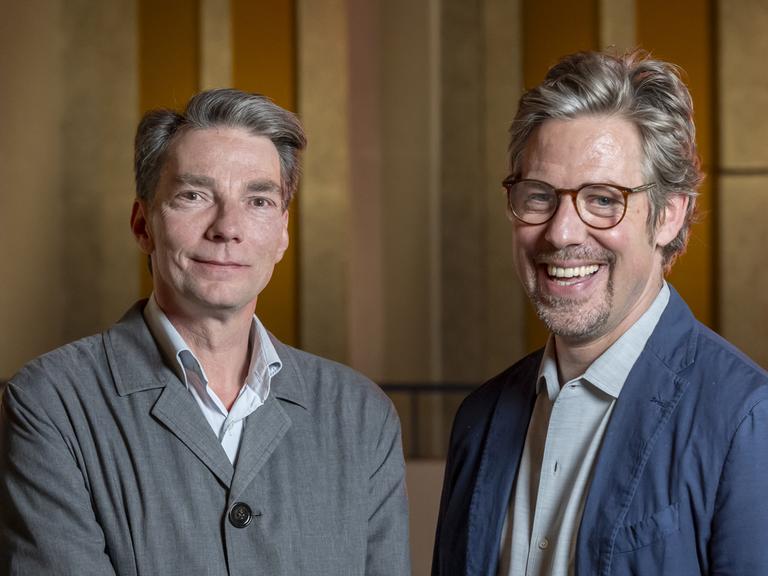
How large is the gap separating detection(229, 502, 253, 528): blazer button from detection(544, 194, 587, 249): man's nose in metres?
0.75

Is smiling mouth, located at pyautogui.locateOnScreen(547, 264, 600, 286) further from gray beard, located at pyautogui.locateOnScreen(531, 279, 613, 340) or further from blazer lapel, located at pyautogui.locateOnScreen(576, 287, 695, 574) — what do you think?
blazer lapel, located at pyautogui.locateOnScreen(576, 287, 695, 574)

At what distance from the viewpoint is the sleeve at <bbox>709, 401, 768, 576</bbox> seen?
1.90 m

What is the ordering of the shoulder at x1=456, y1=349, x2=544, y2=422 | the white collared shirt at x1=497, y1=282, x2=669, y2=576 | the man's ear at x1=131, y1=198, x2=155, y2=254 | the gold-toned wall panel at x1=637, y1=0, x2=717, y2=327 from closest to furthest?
the white collared shirt at x1=497, y1=282, x2=669, y2=576
the man's ear at x1=131, y1=198, x2=155, y2=254
the shoulder at x1=456, y1=349, x2=544, y2=422
the gold-toned wall panel at x1=637, y1=0, x2=717, y2=327

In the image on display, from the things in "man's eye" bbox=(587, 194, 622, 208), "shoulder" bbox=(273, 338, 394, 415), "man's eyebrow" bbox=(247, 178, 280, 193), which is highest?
"man's eyebrow" bbox=(247, 178, 280, 193)

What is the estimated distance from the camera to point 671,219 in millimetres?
2256

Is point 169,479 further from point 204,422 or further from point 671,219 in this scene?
point 671,219

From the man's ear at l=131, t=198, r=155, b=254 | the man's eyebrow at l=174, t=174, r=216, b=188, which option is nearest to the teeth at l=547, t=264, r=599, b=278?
the man's eyebrow at l=174, t=174, r=216, b=188

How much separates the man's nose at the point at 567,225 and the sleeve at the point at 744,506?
0.45 metres

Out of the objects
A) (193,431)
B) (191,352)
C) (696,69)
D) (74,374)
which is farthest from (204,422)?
(696,69)

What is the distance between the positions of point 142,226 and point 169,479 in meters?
0.53

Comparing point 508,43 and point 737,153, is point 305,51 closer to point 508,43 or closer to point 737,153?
point 508,43

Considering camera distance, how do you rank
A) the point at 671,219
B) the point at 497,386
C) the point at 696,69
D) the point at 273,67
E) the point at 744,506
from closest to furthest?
the point at 744,506 < the point at 671,219 < the point at 497,386 < the point at 273,67 < the point at 696,69

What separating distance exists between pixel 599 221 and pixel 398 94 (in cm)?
631

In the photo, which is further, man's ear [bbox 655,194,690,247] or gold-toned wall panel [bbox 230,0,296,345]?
gold-toned wall panel [bbox 230,0,296,345]
